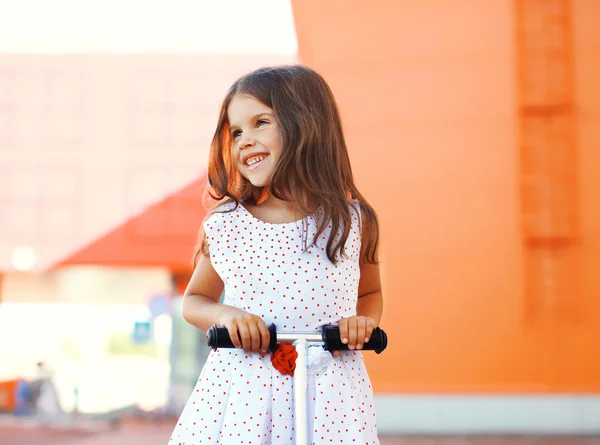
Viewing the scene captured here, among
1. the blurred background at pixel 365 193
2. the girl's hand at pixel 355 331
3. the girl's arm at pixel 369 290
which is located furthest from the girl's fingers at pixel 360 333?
the blurred background at pixel 365 193

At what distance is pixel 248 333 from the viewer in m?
1.04

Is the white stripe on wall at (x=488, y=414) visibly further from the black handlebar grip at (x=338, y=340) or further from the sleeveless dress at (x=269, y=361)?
the black handlebar grip at (x=338, y=340)

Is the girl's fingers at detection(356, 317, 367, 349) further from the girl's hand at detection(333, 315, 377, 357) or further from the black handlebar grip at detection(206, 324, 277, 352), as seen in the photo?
the black handlebar grip at detection(206, 324, 277, 352)

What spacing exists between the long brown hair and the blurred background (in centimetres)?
254

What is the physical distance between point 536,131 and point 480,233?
629 mm

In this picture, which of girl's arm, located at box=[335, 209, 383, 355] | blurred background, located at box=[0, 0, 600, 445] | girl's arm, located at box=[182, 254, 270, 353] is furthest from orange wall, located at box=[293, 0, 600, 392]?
girl's arm, located at box=[182, 254, 270, 353]

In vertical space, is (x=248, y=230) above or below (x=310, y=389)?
above

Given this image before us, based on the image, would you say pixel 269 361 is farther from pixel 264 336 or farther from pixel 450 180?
pixel 450 180

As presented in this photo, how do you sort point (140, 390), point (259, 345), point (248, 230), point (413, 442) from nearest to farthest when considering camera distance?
point (259, 345), point (248, 230), point (413, 442), point (140, 390)

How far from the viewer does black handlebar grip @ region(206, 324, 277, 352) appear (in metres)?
1.01

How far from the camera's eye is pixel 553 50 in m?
3.96

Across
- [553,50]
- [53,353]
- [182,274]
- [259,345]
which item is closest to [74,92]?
[182,274]

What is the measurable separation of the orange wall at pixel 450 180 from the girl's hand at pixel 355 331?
9.55 ft

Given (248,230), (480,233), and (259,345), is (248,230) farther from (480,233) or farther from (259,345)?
(480,233)
